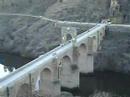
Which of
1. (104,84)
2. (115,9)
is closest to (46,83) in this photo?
(104,84)

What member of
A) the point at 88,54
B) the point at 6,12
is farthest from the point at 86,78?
the point at 6,12

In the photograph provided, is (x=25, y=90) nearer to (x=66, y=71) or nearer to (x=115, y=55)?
(x=66, y=71)

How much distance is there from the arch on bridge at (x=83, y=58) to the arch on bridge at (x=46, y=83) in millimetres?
16277

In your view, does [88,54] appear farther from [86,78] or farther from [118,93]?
[118,93]

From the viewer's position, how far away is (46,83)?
52156mm

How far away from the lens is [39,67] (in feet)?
154

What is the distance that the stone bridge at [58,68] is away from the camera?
4309cm

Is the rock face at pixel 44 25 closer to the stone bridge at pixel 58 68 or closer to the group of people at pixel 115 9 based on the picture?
the group of people at pixel 115 9

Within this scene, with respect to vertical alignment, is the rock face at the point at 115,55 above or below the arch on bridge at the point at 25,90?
above

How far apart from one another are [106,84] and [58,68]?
52.4ft

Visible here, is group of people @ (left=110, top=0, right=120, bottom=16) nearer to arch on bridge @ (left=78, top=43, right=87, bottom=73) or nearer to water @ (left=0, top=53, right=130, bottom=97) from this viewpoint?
water @ (left=0, top=53, right=130, bottom=97)

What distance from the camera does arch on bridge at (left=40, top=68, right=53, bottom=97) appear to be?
5148 cm

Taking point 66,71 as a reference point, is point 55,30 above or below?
above

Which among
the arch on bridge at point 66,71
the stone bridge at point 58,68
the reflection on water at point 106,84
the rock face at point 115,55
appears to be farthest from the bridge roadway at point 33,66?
the rock face at point 115,55
